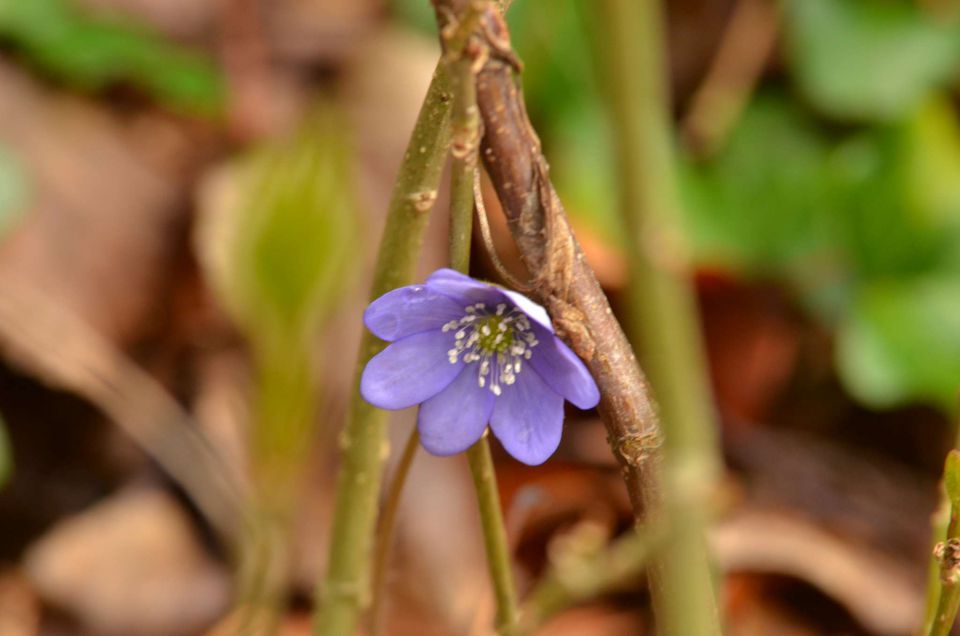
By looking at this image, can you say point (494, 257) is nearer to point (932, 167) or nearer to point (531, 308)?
point (531, 308)

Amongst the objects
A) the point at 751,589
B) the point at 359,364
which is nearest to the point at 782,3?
the point at 751,589

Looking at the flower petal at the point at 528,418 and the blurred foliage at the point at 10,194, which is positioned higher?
the blurred foliage at the point at 10,194

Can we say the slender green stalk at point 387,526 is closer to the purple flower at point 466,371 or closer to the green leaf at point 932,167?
the purple flower at point 466,371

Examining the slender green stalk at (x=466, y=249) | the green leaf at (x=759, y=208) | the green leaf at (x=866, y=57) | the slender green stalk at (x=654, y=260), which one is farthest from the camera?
the green leaf at (x=866, y=57)

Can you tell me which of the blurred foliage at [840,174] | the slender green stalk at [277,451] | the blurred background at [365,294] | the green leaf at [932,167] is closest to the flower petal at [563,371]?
the blurred background at [365,294]

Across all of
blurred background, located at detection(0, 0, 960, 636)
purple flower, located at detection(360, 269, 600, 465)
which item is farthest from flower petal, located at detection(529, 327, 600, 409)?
blurred background, located at detection(0, 0, 960, 636)

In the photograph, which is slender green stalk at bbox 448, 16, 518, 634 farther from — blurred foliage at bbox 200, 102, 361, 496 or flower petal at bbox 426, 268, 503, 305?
blurred foliage at bbox 200, 102, 361, 496
